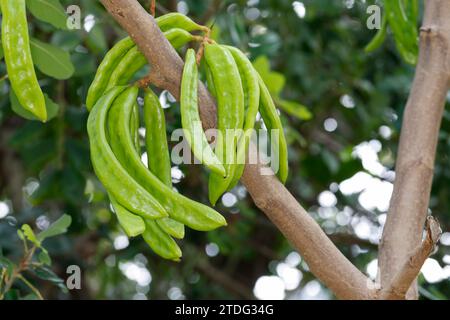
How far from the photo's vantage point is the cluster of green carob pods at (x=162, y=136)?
0.97m

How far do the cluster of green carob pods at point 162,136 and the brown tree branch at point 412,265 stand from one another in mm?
203

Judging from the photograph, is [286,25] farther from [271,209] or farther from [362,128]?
[271,209]

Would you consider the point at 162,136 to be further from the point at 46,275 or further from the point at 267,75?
the point at 267,75

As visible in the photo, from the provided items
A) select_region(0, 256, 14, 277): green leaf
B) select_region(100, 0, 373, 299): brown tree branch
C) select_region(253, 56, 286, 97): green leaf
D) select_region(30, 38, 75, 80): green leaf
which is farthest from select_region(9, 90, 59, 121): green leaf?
select_region(253, 56, 286, 97): green leaf

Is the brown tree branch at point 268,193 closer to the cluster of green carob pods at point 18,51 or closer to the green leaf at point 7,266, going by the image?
the cluster of green carob pods at point 18,51

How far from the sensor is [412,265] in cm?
100

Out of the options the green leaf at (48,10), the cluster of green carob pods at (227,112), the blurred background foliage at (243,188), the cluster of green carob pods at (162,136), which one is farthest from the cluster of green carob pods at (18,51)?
the blurred background foliage at (243,188)

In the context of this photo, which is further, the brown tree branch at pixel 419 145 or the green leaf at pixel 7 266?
the green leaf at pixel 7 266

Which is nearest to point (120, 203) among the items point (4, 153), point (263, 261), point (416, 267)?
point (416, 267)

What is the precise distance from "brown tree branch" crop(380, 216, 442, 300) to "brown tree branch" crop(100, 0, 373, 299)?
0.13ft

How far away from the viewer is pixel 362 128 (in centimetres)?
257

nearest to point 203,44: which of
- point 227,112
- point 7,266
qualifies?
point 227,112

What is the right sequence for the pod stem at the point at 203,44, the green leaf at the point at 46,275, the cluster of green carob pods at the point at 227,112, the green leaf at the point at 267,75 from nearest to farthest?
the cluster of green carob pods at the point at 227,112 < the pod stem at the point at 203,44 < the green leaf at the point at 46,275 < the green leaf at the point at 267,75

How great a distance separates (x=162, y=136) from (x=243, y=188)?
1.43 metres
